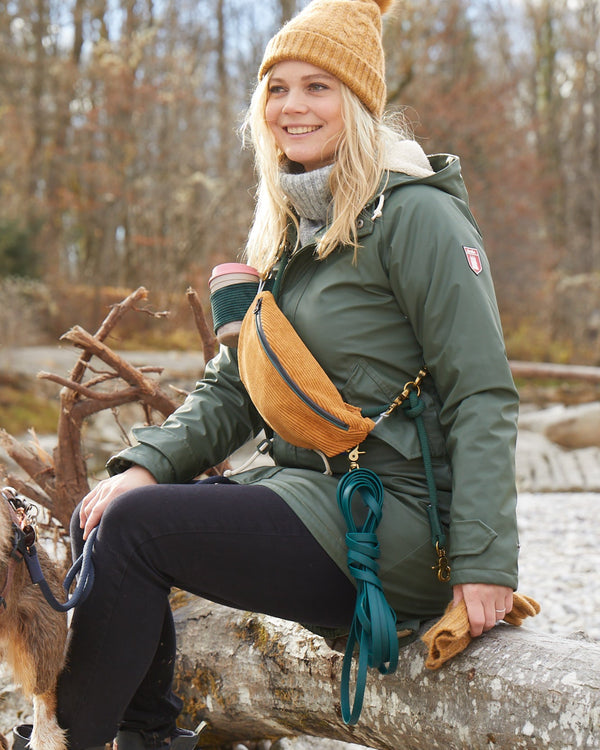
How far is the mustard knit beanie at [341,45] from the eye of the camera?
229 cm

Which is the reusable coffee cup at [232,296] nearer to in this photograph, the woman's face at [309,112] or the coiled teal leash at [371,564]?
the woman's face at [309,112]

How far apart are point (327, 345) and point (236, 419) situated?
0.53 metres

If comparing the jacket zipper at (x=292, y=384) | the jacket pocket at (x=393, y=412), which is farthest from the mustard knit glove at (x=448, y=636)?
the jacket zipper at (x=292, y=384)

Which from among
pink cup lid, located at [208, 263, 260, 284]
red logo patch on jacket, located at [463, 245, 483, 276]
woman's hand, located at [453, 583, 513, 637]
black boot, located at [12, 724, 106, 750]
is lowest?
→ black boot, located at [12, 724, 106, 750]

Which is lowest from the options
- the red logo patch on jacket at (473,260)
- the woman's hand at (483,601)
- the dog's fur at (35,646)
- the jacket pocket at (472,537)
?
the dog's fur at (35,646)

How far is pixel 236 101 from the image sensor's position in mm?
16656

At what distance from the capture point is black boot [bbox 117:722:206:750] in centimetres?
220

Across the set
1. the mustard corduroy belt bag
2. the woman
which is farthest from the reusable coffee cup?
the mustard corduroy belt bag

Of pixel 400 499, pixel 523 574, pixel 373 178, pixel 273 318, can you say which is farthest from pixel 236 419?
pixel 523 574

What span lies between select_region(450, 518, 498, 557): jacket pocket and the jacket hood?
2.97 ft

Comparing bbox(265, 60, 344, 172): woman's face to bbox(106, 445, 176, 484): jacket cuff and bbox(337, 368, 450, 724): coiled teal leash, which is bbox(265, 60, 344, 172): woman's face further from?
bbox(106, 445, 176, 484): jacket cuff

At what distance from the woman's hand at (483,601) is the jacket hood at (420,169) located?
3.42 ft

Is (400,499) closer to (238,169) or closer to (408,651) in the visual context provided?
(408,651)

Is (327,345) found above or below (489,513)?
above
